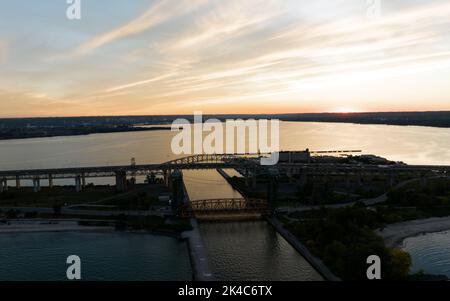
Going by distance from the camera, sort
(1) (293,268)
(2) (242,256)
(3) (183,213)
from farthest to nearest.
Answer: (3) (183,213), (2) (242,256), (1) (293,268)

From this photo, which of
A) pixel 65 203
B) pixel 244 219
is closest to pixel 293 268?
pixel 244 219

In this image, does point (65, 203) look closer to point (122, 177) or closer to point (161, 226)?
point (122, 177)

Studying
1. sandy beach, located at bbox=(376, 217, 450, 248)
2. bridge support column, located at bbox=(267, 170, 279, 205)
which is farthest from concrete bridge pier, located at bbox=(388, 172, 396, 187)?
bridge support column, located at bbox=(267, 170, 279, 205)

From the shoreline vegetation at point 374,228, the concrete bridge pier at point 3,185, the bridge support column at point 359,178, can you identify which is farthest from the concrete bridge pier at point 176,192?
the concrete bridge pier at point 3,185

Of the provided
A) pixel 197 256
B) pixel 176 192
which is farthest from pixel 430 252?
pixel 176 192
